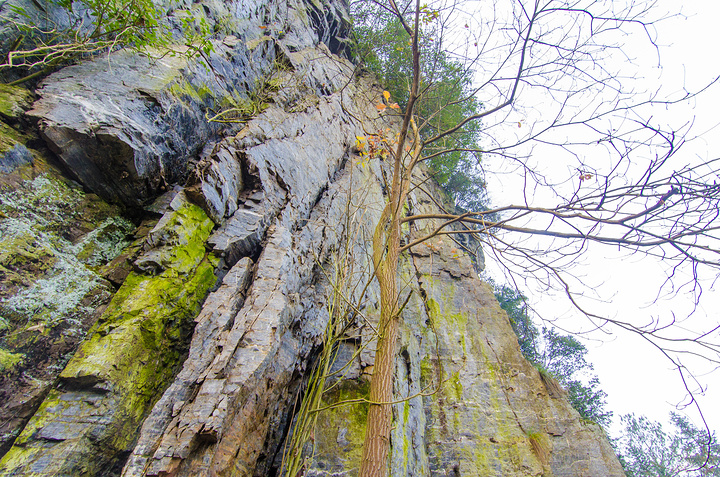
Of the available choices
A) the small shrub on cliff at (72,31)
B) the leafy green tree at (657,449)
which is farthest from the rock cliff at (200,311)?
the leafy green tree at (657,449)

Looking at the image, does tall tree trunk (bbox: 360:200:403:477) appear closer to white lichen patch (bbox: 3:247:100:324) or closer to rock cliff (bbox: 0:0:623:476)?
rock cliff (bbox: 0:0:623:476)

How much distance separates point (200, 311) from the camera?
3.05m

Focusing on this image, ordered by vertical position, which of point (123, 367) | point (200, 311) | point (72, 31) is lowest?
point (123, 367)

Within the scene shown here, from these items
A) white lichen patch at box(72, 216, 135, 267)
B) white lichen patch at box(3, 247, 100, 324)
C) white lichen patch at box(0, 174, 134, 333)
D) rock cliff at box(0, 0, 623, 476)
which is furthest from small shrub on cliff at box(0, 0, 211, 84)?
white lichen patch at box(3, 247, 100, 324)

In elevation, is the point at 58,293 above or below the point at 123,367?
above

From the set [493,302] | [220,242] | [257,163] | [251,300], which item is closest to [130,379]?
[251,300]

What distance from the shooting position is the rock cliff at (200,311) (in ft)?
7.39

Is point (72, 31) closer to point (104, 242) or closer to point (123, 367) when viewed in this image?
point (104, 242)

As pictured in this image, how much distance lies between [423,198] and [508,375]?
5.03m

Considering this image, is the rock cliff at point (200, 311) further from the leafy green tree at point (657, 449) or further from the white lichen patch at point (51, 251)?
the leafy green tree at point (657, 449)

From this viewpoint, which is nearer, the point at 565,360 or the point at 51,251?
the point at 51,251

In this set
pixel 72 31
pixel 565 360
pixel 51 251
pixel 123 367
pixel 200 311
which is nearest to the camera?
pixel 123 367

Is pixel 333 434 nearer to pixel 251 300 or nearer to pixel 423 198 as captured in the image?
pixel 251 300

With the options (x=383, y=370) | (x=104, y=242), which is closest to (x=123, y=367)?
(x=104, y=242)
